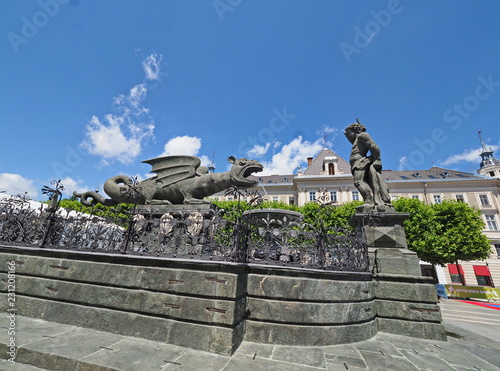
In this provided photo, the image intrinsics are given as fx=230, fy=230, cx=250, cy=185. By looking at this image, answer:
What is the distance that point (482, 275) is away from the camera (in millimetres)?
28438

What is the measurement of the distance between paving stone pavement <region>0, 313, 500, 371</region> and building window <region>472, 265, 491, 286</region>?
34648 millimetres

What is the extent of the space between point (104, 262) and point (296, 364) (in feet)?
12.3

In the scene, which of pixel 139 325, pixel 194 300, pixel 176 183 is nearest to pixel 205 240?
pixel 194 300

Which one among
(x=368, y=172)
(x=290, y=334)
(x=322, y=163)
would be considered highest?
(x=322, y=163)

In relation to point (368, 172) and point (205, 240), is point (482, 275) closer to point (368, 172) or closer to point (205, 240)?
point (368, 172)

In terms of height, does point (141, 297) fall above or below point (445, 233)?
below

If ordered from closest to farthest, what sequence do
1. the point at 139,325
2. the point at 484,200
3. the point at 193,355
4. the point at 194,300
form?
the point at 193,355 < the point at 194,300 < the point at 139,325 < the point at 484,200

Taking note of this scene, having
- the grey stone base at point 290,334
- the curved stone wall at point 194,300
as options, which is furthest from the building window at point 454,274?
the grey stone base at point 290,334

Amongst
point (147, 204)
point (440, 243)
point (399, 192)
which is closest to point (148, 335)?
point (147, 204)

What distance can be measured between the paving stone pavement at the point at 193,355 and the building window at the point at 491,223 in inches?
1521

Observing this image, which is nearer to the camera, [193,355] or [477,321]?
[193,355]

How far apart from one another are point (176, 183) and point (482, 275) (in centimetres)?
3917

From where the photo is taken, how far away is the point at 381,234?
19.9 feet

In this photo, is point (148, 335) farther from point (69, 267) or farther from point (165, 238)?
point (69, 267)
